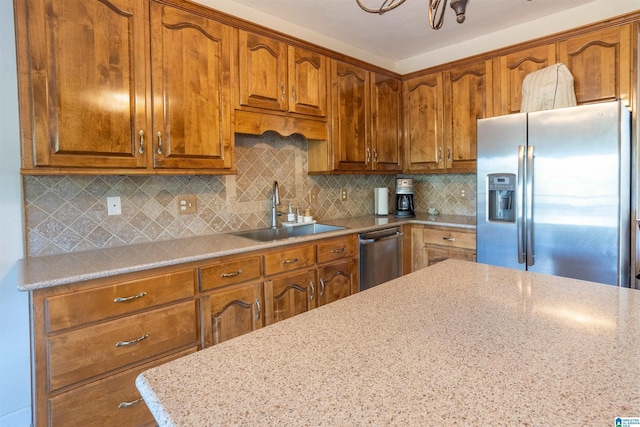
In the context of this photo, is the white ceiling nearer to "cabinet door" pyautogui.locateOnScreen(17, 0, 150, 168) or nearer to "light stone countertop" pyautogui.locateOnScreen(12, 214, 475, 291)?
"cabinet door" pyautogui.locateOnScreen(17, 0, 150, 168)

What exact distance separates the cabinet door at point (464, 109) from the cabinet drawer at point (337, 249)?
4.37 feet

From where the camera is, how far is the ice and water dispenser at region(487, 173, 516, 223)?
2.39m

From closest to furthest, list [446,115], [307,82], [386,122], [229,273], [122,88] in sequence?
1. [122,88]
2. [229,273]
3. [307,82]
4. [446,115]
5. [386,122]

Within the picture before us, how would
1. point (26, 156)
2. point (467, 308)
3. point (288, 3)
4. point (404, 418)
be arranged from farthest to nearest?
1. point (288, 3)
2. point (26, 156)
3. point (467, 308)
4. point (404, 418)

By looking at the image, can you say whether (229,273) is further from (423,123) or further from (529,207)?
(423,123)

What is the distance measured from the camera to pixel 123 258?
1755 millimetres

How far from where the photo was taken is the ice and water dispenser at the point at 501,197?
2.39 metres

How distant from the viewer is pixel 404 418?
1.79 ft

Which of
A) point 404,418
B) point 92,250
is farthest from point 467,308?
point 92,250

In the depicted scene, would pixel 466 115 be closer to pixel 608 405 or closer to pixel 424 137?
pixel 424 137

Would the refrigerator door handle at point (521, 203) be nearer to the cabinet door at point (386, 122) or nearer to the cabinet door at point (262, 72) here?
the cabinet door at point (386, 122)

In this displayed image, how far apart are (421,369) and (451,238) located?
8.10 feet

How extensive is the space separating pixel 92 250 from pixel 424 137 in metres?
2.93

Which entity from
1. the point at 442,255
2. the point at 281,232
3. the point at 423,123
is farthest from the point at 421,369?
the point at 423,123
